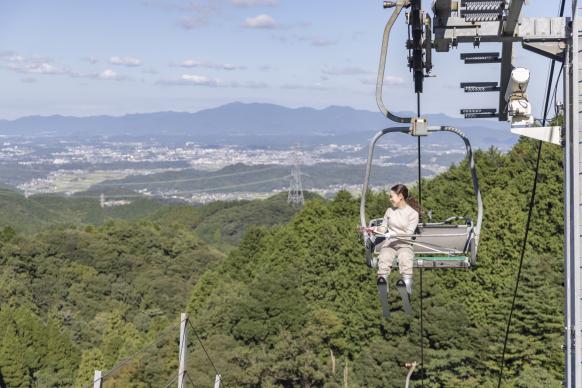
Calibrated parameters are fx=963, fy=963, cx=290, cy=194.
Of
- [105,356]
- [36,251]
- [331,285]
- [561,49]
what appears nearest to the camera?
[561,49]

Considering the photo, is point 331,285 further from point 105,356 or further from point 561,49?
point 561,49

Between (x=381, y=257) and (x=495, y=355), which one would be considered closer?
(x=381, y=257)

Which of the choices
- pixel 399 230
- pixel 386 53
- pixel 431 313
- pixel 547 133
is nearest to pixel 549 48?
pixel 547 133

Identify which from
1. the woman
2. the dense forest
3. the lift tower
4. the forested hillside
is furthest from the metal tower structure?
the forested hillside

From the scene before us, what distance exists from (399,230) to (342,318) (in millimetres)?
25827

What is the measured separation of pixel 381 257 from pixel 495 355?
19521mm

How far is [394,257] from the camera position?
34.6 ft

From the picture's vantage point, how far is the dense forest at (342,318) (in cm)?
2964

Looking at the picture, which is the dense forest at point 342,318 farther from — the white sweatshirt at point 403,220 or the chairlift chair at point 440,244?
the white sweatshirt at point 403,220

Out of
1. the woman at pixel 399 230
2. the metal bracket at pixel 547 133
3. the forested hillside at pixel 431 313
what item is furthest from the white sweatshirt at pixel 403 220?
the forested hillside at pixel 431 313

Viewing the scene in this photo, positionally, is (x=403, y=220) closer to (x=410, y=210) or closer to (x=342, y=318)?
(x=410, y=210)

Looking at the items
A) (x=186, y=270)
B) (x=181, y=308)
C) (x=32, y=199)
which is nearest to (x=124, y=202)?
(x=32, y=199)

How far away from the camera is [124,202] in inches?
7018

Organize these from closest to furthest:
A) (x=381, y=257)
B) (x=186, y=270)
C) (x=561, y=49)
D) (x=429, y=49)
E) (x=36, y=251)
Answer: (x=561, y=49) → (x=429, y=49) → (x=381, y=257) → (x=36, y=251) → (x=186, y=270)
